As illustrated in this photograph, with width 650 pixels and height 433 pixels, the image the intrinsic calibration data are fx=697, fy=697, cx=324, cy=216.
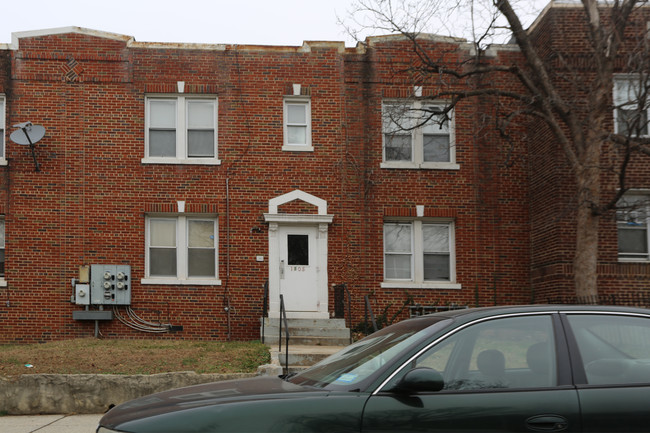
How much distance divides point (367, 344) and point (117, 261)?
11.9m

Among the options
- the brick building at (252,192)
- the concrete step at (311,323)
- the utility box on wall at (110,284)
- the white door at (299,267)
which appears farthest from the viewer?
the white door at (299,267)

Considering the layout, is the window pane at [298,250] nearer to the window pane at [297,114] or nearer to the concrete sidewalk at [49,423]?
the window pane at [297,114]

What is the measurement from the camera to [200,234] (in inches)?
635

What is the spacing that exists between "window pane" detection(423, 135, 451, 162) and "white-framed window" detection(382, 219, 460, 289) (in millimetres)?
1550

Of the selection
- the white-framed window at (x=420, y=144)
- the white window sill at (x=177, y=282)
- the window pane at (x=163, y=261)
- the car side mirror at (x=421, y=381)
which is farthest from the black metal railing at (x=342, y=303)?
the car side mirror at (x=421, y=381)

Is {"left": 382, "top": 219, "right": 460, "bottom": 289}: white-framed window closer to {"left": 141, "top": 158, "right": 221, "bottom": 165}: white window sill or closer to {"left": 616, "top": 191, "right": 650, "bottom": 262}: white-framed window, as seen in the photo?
{"left": 616, "top": 191, "right": 650, "bottom": 262}: white-framed window

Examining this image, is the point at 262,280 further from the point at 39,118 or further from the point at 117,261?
the point at 39,118

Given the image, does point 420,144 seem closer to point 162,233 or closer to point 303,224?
point 303,224

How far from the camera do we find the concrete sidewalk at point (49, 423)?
328 inches

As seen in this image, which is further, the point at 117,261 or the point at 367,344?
the point at 117,261

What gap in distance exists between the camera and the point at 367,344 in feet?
15.9

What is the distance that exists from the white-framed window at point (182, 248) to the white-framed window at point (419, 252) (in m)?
4.09

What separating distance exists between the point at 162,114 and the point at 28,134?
2935 mm

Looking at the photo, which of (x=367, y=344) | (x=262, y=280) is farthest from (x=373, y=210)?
(x=367, y=344)
